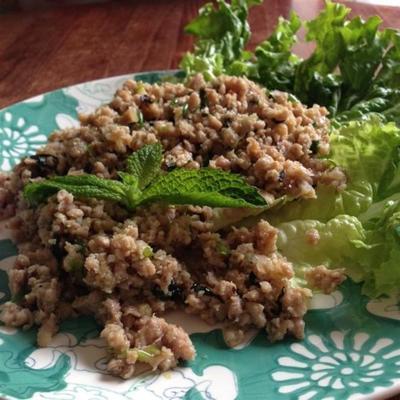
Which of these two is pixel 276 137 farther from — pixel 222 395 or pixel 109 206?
pixel 222 395

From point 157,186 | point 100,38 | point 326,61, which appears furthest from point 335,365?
point 100,38

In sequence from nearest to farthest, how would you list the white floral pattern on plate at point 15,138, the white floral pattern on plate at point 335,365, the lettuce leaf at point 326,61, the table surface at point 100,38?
the white floral pattern on plate at point 335,365 < the white floral pattern on plate at point 15,138 < the lettuce leaf at point 326,61 < the table surface at point 100,38

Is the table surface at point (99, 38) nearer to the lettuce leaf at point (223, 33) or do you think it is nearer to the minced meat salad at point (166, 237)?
the lettuce leaf at point (223, 33)

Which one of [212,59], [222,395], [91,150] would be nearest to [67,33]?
[212,59]

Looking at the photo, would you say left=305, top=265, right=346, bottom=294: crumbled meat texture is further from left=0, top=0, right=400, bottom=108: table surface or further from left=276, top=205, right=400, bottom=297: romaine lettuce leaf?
left=0, top=0, right=400, bottom=108: table surface

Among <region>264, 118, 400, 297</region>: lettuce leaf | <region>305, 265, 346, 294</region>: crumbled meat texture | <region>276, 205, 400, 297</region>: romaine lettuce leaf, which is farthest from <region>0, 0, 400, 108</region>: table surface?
<region>305, 265, 346, 294</region>: crumbled meat texture

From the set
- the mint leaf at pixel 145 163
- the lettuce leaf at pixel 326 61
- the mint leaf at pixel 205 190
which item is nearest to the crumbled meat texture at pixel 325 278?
the mint leaf at pixel 205 190
